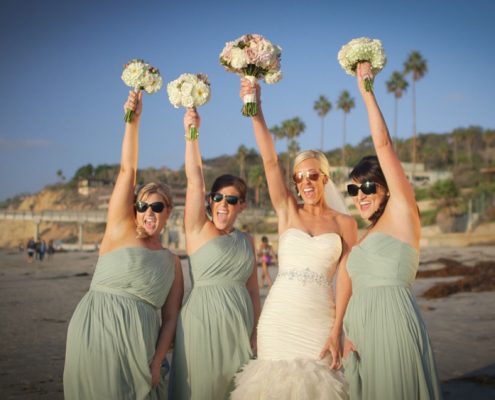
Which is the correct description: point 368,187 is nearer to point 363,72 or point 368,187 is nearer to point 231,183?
point 363,72

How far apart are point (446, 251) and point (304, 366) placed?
33.8 metres

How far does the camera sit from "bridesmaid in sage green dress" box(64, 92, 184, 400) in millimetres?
4715

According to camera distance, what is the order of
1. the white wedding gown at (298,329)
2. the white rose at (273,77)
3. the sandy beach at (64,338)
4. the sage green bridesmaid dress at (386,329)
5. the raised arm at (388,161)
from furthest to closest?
the sandy beach at (64,338) → the white rose at (273,77) → the white wedding gown at (298,329) → the raised arm at (388,161) → the sage green bridesmaid dress at (386,329)

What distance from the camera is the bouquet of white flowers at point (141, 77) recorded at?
17.8 feet

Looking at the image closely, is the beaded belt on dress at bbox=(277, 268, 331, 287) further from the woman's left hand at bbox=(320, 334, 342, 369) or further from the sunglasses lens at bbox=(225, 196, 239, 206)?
the sunglasses lens at bbox=(225, 196, 239, 206)

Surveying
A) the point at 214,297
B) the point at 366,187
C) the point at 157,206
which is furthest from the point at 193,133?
the point at 366,187

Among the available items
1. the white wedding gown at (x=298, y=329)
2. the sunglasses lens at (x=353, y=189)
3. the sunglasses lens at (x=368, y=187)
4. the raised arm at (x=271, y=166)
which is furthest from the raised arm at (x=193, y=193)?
the sunglasses lens at (x=368, y=187)

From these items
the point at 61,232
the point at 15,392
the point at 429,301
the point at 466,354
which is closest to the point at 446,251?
the point at 429,301

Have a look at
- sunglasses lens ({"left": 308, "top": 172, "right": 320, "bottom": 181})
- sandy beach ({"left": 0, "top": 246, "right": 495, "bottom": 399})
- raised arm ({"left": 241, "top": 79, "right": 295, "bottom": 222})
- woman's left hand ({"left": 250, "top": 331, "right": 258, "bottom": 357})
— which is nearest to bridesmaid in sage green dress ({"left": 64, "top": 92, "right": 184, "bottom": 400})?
woman's left hand ({"left": 250, "top": 331, "right": 258, "bottom": 357})

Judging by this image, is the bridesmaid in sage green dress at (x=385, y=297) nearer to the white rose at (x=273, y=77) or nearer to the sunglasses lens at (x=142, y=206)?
the white rose at (x=273, y=77)

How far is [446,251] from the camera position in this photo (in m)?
36.0

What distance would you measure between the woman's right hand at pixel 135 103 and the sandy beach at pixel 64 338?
435cm

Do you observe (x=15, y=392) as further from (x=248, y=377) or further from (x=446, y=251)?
(x=446, y=251)

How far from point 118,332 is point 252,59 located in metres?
2.75
